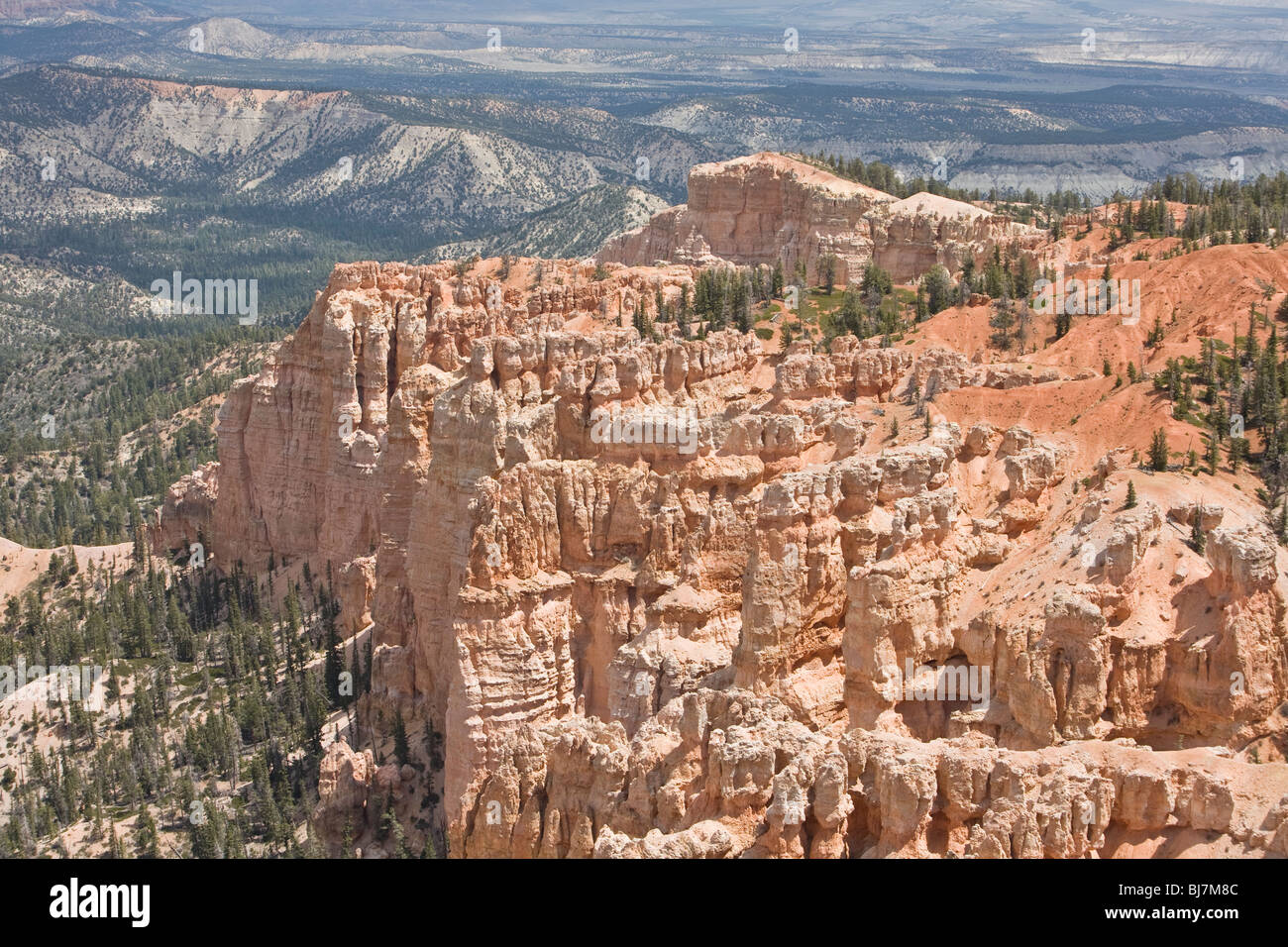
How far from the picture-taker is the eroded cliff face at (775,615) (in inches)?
1597

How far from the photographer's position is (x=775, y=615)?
53.6 metres

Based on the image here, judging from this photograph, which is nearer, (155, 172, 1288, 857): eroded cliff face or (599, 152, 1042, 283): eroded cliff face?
(155, 172, 1288, 857): eroded cliff face

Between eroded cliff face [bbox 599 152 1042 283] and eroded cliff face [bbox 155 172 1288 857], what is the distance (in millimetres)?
24687

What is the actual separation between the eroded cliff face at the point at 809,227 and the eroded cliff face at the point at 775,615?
81.0 ft

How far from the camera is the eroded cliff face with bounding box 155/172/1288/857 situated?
133 ft

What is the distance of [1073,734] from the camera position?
47.2 m

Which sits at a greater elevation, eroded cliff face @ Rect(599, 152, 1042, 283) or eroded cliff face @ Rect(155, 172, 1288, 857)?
eroded cliff face @ Rect(599, 152, 1042, 283)

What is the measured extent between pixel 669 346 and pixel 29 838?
34229mm

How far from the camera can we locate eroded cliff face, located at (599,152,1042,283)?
105m

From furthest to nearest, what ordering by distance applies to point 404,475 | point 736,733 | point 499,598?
point 404,475 → point 499,598 → point 736,733

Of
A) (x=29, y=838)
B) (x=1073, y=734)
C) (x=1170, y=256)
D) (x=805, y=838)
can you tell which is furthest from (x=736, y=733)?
(x=1170, y=256)

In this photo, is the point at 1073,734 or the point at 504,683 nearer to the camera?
the point at 1073,734

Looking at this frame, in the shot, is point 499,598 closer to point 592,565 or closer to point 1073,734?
point 592,565

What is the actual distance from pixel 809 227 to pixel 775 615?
60.7 meters
